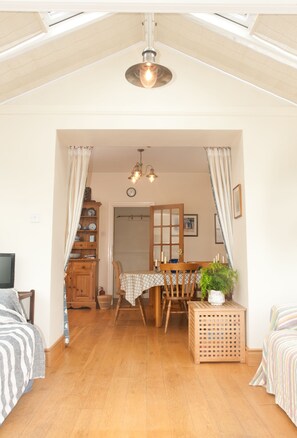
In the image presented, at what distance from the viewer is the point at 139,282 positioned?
4824 mm

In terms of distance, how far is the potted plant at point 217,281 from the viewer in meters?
3.53

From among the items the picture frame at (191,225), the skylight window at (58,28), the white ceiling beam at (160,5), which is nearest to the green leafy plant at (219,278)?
the white ceiling beam at (160,5)

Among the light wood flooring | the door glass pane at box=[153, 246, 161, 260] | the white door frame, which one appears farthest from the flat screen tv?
the white door frame

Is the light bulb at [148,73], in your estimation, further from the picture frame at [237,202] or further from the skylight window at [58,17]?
the picture frame at [237,202]

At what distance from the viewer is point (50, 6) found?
168 centimetres

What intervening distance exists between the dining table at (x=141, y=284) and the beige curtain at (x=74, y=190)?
1.19m

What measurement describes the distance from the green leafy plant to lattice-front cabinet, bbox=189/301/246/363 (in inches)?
10.0

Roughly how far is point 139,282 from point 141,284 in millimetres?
39

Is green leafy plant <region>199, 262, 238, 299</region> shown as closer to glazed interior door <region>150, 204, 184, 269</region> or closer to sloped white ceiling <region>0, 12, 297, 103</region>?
sloped white ceiling <region>0, 12, 297, 103</region>

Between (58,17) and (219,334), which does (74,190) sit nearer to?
(58,17)

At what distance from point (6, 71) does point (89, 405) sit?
2.79 m

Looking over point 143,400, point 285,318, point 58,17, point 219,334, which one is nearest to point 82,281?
point 219,334

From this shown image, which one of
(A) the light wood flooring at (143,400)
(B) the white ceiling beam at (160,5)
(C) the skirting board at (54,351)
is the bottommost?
(A) the light wood flooring at (143,400)

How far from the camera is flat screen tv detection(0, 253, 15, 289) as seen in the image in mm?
3225
